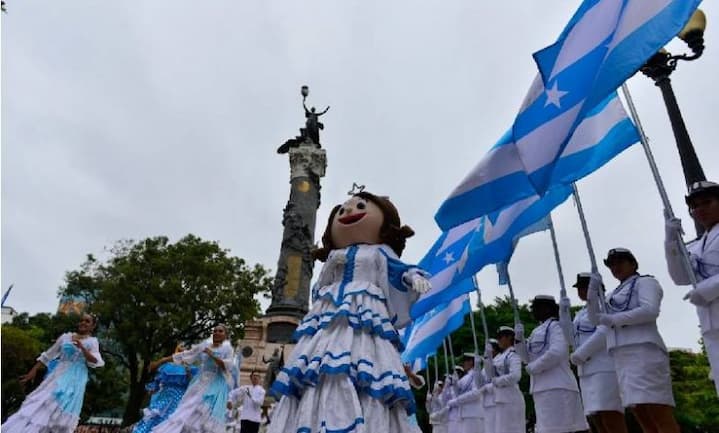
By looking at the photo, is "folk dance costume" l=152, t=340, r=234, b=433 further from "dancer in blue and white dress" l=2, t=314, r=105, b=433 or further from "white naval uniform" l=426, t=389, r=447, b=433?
"white naval uniform" l=426, t=389, r=447, b=433

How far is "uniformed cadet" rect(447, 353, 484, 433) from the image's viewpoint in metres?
7.39

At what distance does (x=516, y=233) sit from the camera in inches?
239

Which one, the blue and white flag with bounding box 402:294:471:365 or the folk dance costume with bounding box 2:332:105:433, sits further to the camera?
the blue and white flag with bounding box 402:294:471:365

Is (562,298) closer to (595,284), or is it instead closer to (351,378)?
(595,284)

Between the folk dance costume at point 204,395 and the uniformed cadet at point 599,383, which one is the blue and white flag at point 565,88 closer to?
the uniformed cadet at point 599,383

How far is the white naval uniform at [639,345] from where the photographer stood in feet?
12.4

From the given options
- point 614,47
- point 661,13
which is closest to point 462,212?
point 614,47

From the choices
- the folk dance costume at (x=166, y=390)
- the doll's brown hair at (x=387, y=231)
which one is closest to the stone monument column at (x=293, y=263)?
the folk dance costume at (x=166, y=390)

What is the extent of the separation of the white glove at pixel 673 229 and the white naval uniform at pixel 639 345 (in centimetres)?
72

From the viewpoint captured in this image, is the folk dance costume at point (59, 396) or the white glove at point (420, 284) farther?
the folk dance costume at point (59, 396)

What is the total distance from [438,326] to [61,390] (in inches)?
203

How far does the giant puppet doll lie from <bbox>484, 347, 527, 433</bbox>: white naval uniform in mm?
2044

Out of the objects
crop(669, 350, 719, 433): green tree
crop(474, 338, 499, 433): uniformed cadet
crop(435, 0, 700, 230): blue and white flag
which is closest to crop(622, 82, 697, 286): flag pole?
crop(435, 0, 700, 230): blue and white flag

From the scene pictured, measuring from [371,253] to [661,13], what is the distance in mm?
2730
